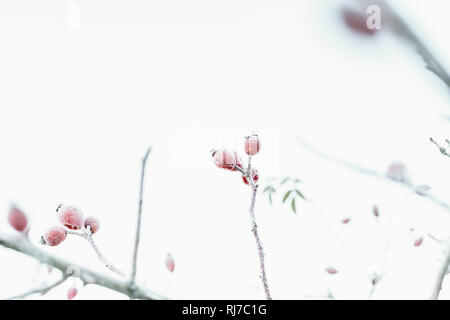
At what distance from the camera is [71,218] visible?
32.0 inches

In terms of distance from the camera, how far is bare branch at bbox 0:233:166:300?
50 centimetres

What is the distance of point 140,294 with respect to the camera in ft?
1.90

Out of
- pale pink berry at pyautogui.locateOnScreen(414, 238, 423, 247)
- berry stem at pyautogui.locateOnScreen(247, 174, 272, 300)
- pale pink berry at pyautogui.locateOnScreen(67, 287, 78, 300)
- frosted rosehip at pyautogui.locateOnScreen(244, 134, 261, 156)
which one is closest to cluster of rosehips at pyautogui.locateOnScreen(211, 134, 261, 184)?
frosted rosehip at pyautogui.locateOnScreen(244, 134, 261, 156)

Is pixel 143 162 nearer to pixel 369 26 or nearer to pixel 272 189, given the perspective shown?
pixel 369 26

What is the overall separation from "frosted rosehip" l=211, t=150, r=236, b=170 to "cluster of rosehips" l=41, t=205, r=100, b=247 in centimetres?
30

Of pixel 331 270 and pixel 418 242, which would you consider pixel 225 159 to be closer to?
pixel 331 270

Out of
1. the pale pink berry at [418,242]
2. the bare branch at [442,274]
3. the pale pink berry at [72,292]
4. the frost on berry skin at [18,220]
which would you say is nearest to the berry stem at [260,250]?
the bare branch at [442,274]

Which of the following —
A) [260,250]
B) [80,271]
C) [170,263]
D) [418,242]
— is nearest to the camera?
[80,271]

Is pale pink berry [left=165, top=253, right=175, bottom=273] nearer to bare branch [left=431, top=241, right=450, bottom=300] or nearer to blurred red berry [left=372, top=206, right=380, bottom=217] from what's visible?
bare branch [left=431, top=241, right=450, bottom=300]

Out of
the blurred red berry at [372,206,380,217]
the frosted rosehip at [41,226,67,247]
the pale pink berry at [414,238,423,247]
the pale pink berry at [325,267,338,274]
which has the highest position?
the blurred red berry at [372,206,380,217]

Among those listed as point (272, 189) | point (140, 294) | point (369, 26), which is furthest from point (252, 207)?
point (272, 189)

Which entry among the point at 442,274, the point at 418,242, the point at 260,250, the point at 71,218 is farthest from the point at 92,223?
the point at 418,242

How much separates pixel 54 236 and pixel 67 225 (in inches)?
1.3

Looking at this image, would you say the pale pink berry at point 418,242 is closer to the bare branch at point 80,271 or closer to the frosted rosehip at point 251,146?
the frosted rosehip at point 251,146
